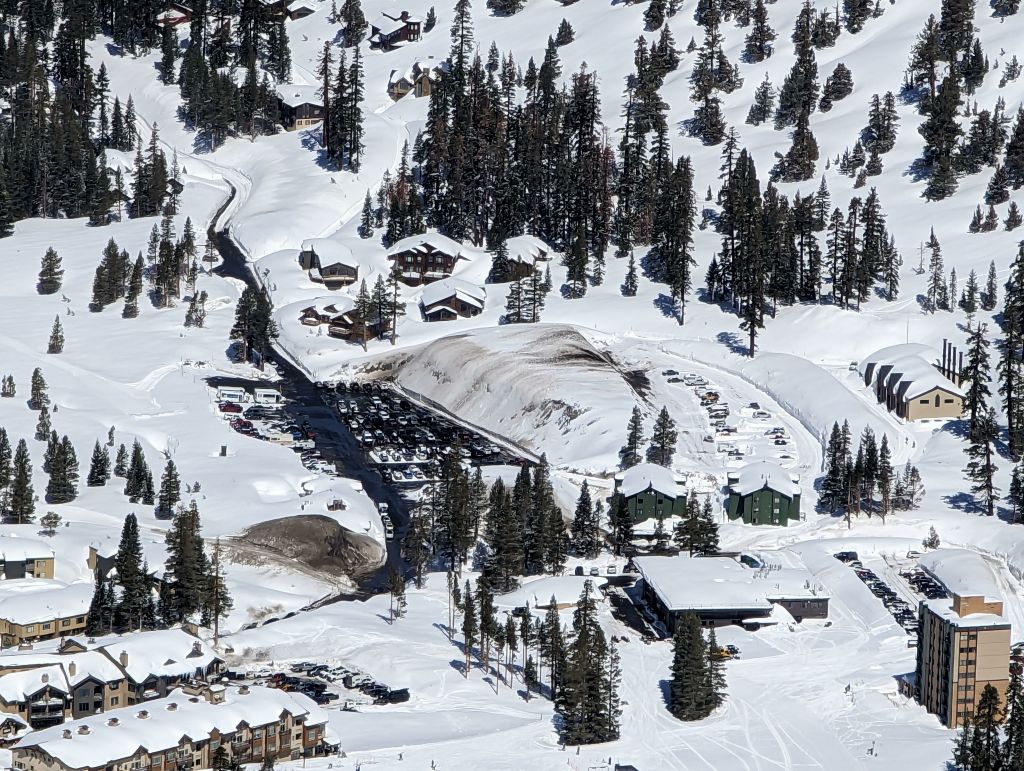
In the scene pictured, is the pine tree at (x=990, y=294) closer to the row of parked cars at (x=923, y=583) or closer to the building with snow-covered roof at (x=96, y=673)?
the row of parked cars at (x=923, y=583)

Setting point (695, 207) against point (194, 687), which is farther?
point (695, 207)

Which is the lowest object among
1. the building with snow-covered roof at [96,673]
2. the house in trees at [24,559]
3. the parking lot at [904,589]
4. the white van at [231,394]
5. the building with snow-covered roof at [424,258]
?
the building with snow-covered roof at [96,673]

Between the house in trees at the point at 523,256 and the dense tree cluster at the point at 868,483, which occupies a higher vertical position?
the house in trees at the point at 523,256

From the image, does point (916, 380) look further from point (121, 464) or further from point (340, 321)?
point (121, 464)

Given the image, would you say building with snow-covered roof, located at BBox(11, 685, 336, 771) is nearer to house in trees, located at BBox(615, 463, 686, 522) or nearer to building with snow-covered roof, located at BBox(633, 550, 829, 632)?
building with snow-covered roof, located at BBox(633, 550, 829, 632)

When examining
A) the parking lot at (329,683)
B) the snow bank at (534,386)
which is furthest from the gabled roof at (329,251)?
the parking lot at (329,683)

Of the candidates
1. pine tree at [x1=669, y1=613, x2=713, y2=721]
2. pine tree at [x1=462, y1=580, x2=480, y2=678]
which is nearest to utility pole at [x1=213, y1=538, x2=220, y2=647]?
pine tree at [x1=462, y1=580, x2=480, y2=678]

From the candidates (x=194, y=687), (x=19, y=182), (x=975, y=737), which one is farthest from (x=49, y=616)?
(x=19, y=182)

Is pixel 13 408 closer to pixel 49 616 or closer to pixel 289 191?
pixel 49 616
